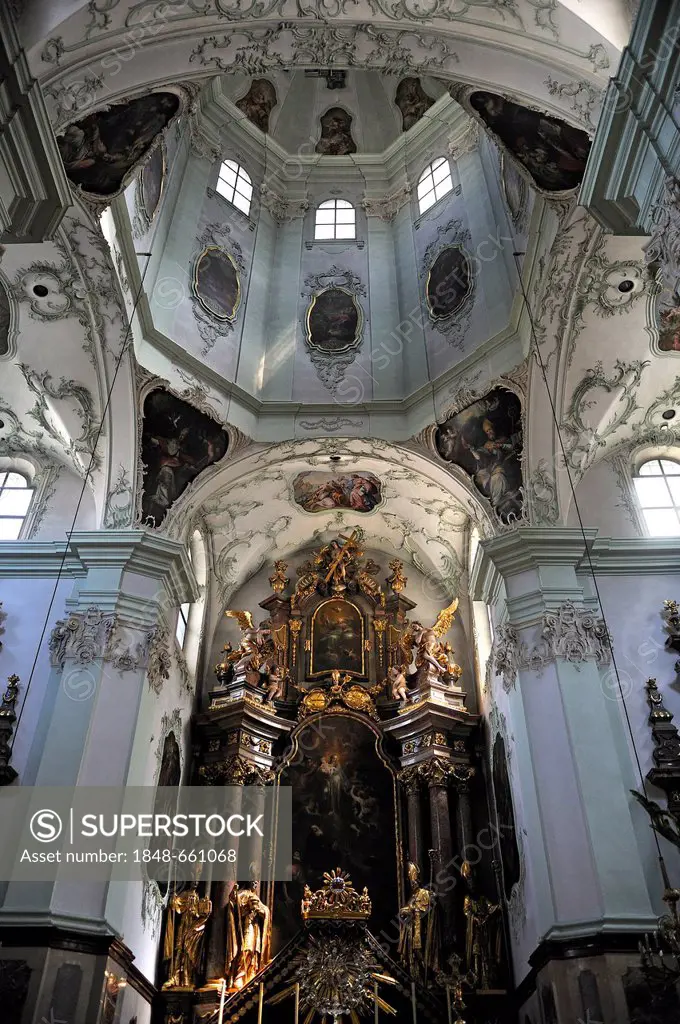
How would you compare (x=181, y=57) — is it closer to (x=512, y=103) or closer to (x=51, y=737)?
(x=512, y=103)

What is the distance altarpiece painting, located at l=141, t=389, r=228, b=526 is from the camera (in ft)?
46.8

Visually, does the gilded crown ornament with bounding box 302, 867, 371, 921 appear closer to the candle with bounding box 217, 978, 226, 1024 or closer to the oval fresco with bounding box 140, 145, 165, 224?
the candle with bounding box 217, 978, 226, 1024

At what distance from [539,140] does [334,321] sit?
21.9ft

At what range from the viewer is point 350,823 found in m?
15.4

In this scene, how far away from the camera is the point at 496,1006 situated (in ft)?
41.4

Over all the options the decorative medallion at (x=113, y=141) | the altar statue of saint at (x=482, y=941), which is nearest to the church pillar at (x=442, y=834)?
the altar statue of saint at (x=482, y=941)

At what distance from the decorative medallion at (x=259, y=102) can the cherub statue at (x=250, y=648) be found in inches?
408

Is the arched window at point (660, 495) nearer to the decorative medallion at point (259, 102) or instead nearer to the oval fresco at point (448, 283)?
the oval fresco at point (448, 283)

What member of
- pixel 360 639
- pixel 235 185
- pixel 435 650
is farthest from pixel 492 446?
pixel 235 185

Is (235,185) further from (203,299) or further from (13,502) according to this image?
(13,502)

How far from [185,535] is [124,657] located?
3.27 m

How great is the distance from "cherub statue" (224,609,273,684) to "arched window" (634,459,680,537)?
738cm

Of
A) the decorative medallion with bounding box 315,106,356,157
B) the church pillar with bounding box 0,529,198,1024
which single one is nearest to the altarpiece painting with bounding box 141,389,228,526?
the church pillar with bounding box 0,529,198,1024

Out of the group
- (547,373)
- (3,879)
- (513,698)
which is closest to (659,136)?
(547,373)
